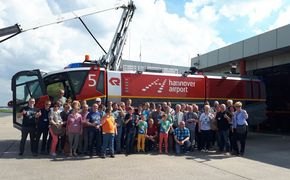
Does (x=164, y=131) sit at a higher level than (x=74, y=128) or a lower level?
lower

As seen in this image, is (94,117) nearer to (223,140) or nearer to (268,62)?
(223,140)

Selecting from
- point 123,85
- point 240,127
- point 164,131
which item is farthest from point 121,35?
point 240,127

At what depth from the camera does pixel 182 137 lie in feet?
35.4

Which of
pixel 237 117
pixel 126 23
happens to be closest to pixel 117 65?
pixel 126 23

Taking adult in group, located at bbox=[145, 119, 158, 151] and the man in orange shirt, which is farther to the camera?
adult in group, located at bbox=[145, 119, 158, 151]

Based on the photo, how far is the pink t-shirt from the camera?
9836 mm

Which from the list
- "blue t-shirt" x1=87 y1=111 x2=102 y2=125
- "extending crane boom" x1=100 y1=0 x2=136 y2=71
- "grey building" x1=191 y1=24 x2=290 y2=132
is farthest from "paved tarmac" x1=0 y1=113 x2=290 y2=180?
"grey building" x1=191 y1=24 x2=290 y2=132

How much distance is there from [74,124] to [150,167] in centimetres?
277

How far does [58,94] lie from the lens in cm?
1180

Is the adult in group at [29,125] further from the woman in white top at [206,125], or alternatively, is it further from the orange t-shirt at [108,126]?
the woman in white top at [206,125]

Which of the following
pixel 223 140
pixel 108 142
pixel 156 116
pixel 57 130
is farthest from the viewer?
pixel 223 140

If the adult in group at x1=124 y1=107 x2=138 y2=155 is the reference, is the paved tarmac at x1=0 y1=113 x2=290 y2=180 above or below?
below

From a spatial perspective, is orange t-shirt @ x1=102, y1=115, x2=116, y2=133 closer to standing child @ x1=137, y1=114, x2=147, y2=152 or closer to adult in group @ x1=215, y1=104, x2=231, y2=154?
standing child @ x1=137, y1=114, x2=147, y2=152

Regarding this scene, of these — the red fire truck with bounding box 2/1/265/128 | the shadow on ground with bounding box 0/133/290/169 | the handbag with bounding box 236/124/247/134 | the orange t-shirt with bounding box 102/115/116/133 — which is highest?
the red fire truck with bounding box 2/1/265/128
